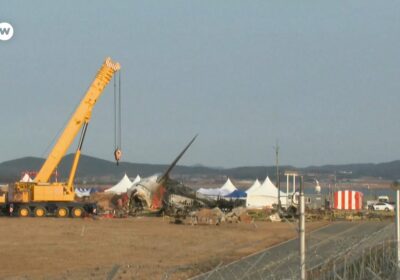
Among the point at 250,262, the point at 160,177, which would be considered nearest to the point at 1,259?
the point at 250,262

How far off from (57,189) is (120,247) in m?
26.2

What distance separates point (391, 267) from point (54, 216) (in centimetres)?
4569

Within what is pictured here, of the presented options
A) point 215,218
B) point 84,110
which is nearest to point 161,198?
point 84,110

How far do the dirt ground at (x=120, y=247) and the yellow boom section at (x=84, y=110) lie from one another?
1012cm

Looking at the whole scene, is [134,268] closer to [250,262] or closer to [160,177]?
[250,262]

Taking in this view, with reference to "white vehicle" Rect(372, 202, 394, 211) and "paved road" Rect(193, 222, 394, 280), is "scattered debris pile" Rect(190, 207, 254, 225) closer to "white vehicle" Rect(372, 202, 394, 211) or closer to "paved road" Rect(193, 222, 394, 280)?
"paved road" Rect(193, 222, 394, 280)

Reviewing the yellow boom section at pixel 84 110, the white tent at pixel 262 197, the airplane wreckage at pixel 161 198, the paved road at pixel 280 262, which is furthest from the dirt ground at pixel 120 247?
the white tent at pixel 262 197

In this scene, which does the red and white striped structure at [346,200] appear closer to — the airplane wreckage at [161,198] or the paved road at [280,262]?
the paved road at [280,262]

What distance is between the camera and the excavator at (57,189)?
59.9 meters

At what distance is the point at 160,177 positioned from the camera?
76.6m

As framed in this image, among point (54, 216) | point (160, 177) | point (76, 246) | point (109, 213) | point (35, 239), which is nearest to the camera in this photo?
point (76, 246)

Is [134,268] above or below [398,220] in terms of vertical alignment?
below

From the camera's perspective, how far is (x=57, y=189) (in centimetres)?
6059

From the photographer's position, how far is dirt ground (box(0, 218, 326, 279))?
83.7 ft
